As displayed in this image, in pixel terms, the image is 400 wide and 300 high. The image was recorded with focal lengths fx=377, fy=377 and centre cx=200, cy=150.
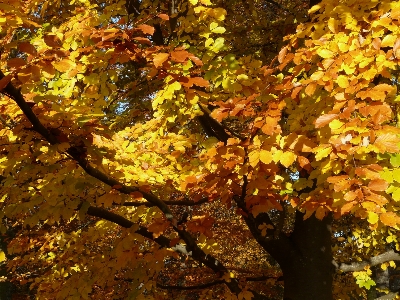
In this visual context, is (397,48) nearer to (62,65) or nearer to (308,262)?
(62,65)

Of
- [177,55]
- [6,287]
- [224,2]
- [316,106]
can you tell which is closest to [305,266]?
[316,106]

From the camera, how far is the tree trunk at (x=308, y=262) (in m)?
4.57

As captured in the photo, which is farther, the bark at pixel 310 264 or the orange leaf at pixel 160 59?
the bark at pixel 310 264

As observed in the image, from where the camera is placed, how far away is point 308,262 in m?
4.64

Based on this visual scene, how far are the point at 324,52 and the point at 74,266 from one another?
489cm

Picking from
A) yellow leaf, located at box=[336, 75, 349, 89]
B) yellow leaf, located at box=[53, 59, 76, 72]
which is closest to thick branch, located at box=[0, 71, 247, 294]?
yellow leaf, located at box=[53, 59, 76, 72]

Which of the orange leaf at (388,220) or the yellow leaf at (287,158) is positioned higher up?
the yellow leaf at (287,158)

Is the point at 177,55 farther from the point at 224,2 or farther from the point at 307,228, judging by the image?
the point at 224,2

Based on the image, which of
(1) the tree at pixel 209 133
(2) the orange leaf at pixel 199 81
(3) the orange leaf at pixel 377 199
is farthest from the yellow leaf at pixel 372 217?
(2) the orange leaf at pixel 199 81

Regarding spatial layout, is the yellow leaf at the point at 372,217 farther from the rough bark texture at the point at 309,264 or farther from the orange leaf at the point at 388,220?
the rough bark texture at the point at 309,264

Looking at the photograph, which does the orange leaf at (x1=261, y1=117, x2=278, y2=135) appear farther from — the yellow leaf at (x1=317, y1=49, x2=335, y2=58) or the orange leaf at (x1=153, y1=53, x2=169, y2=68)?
the orange leaf at (x1=153, y1=53, x2=169, y2=68)

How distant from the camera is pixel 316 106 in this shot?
10.5 feet

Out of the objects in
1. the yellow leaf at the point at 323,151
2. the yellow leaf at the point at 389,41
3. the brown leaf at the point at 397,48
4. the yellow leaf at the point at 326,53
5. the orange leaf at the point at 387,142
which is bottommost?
the orange leaf at the point at 387,142

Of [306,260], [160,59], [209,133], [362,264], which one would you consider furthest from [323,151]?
[362,264]
